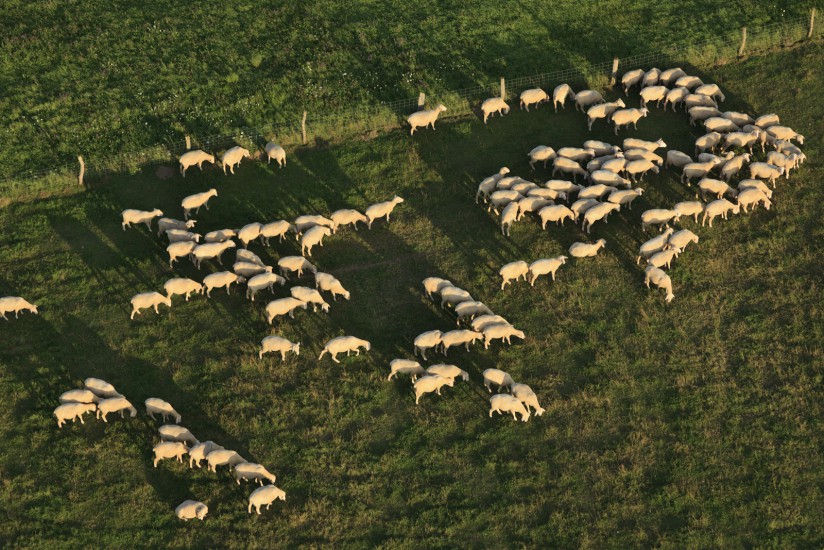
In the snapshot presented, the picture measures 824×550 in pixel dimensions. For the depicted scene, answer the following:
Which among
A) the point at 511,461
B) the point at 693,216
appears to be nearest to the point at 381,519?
the point at 511,461

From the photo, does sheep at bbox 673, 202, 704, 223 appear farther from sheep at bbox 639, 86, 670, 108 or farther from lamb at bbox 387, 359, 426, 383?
lamb at bbox 387, 359, 426, 383

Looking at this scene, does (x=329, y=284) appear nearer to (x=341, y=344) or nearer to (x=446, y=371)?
(x=341, y=344)

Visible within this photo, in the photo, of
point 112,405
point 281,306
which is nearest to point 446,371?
point 281,306

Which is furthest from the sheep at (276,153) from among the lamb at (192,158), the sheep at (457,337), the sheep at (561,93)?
the sheep at (457,337)

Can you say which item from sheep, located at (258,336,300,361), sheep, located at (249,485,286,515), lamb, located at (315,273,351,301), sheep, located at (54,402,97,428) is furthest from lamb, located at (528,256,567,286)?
sheep, located at (54,402,97,428)

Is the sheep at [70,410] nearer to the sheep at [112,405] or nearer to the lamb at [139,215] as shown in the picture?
the sheep at [112,405]

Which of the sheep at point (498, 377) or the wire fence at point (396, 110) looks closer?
the sheep at point (498, 377)
